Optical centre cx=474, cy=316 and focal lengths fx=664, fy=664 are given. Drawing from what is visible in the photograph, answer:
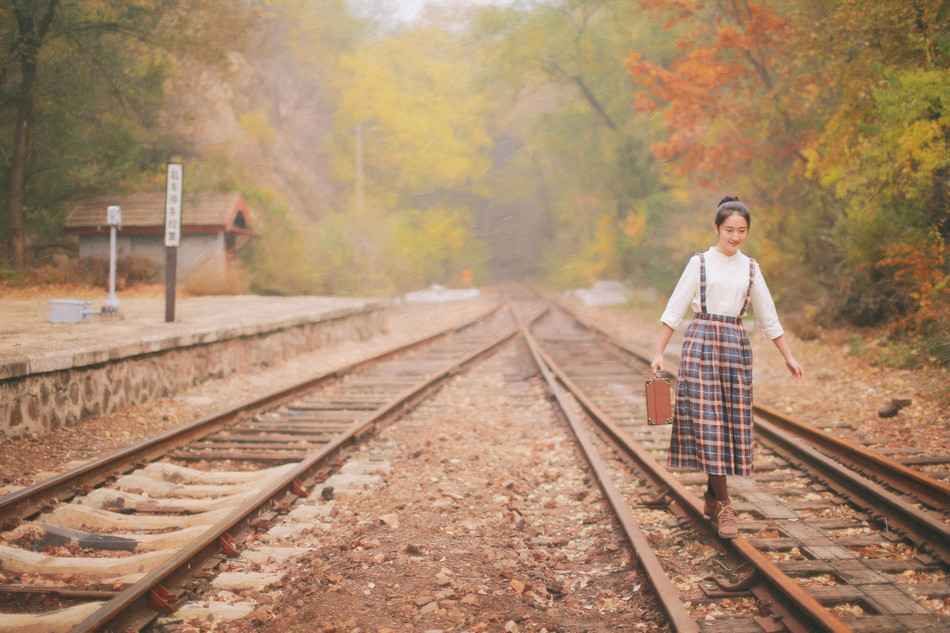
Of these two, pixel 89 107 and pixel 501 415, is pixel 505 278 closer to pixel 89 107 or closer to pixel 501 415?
pixel 89 107

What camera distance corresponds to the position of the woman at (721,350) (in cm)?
362

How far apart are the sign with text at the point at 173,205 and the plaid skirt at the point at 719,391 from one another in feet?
28.6

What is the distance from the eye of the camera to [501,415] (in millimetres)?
7840

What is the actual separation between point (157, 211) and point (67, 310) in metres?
8.11

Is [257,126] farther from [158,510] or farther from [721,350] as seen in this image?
[721,350]

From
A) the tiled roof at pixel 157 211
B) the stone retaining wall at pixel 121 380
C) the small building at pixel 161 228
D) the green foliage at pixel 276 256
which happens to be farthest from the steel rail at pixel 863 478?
the green foliage at pixel 276 256

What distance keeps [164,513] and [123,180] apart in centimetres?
1445

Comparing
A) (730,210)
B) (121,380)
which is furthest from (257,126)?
(730,210)

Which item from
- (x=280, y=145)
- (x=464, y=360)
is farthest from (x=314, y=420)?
(x=280, y=145)

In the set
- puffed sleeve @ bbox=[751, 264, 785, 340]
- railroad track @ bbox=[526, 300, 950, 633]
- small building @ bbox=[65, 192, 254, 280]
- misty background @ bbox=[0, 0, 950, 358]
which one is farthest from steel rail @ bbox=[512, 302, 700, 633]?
small building @ bbox=[65, 192, 254, 280]

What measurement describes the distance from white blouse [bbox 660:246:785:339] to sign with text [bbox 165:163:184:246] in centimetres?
867

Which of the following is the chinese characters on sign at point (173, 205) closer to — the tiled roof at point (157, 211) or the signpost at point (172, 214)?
A: the signpost at point (172, 214)

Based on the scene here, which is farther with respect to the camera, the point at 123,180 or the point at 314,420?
the point at 123,180

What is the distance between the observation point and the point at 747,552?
3490 millimetres
